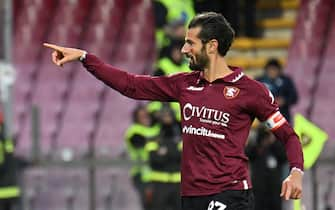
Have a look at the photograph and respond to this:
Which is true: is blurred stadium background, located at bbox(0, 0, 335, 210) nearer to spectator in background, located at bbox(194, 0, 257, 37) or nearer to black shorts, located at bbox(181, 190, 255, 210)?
spectator in background, located at bbox(194, 0, 257, 37)

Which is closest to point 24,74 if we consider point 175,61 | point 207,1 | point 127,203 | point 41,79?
point 41,79

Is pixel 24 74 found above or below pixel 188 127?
above

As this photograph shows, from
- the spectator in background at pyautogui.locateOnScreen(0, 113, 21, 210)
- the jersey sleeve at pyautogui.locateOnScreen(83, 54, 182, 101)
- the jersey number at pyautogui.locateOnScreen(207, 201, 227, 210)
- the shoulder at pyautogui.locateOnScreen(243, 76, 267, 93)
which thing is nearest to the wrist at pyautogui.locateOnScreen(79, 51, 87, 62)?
the jersey sleeve at pyautogui.locateOnScreen(83, 54, 182, 101)

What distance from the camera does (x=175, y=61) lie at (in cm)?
1373

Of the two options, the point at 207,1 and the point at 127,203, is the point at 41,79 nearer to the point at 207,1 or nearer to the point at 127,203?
the point at 207,1

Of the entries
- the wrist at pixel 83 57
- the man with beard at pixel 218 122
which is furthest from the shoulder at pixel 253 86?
the wrist at pixel 83 57

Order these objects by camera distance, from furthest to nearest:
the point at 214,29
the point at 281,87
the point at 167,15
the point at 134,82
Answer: the point at 167,15 → the point at 281,87 → the point at 134,82 → the point at 214,29

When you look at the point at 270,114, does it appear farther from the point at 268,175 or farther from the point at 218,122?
the point at 268,175

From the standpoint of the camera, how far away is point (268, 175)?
14.0 metres

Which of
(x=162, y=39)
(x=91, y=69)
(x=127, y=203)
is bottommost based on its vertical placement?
(x=127, y=203)

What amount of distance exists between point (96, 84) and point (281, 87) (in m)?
5.07

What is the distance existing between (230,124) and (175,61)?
20.1 ft

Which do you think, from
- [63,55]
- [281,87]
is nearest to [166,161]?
[281,87]

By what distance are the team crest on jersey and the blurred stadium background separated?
6032 mm
